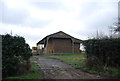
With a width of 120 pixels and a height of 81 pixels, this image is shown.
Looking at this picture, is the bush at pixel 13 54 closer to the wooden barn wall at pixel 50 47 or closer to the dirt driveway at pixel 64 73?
the dirt driveway at pixel 64 73

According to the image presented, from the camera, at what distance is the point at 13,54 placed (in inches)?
251

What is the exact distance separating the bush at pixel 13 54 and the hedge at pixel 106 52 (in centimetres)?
456

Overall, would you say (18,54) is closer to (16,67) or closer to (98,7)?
(16,67)

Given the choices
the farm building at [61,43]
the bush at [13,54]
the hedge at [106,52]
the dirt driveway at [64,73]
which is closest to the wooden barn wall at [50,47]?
the farm building at [61,43]

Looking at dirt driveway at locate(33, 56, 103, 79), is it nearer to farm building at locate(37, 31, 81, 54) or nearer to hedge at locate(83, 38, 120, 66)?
hedge at locate(83, 38, 120, 66)

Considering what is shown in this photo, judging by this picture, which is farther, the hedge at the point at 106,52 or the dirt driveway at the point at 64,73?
the hedge at the point at 106,52

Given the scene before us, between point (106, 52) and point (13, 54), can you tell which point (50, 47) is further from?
point (13, 54)

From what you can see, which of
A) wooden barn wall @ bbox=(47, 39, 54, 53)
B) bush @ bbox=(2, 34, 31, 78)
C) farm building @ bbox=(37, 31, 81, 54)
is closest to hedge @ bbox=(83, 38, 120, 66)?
bush @ bbox=(2, 34, 31, 78)

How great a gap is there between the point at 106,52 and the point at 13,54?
6.05m

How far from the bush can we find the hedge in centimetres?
456

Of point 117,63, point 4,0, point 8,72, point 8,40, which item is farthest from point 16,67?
point 117,63

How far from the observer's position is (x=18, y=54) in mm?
6605

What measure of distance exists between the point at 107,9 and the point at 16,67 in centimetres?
891

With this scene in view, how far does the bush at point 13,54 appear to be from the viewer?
5864 mm
